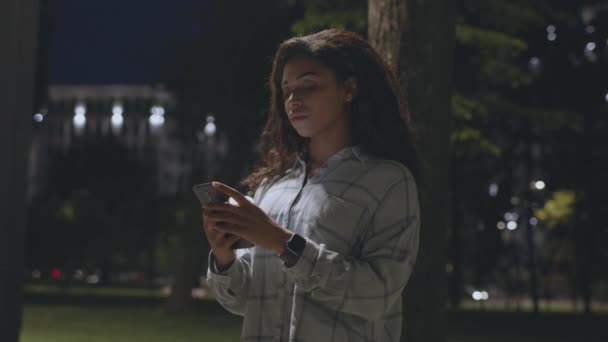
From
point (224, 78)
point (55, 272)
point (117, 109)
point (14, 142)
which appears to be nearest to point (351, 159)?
point (14, 142)

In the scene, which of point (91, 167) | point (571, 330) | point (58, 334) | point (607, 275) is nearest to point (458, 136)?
point (58, 334)

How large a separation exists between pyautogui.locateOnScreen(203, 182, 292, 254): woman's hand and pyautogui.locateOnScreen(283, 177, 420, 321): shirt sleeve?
84mm

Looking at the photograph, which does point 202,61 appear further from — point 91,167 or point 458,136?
point 91,167

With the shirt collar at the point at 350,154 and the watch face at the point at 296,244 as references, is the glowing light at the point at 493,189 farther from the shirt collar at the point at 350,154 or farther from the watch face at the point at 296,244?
the watch face at the point at 296,244

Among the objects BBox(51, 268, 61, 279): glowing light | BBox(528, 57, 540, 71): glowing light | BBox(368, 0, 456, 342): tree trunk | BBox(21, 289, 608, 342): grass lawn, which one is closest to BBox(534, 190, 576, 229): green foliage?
BBox(528, 57, 540, 71): glowing light

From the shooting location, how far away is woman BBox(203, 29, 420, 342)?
2.60 metres

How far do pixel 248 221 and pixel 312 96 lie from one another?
55cm

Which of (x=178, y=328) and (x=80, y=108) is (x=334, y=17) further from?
(x=80, y=108)

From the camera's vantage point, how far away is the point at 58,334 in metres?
16.9

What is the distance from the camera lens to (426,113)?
17.7 feet

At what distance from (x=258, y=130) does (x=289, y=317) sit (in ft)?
83.4

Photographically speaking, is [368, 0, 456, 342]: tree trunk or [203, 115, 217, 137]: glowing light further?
[203, 115, 217, 137]: glowing light

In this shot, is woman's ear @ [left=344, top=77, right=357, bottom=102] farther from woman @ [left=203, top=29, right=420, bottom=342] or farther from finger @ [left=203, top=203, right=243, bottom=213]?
finger @ [left=203, top=203, right=243, bottom=213]

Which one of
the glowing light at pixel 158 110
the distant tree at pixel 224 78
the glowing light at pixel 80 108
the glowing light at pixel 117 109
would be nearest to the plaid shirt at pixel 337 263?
the distant tree at pixel 224 78
